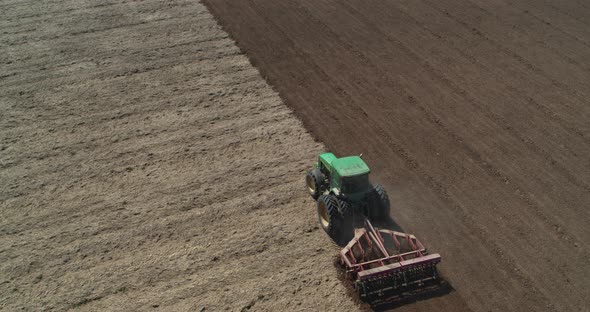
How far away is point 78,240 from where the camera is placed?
12391mm

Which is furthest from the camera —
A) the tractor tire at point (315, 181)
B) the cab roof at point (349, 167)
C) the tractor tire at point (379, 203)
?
the tractor tire at point (315, 181)

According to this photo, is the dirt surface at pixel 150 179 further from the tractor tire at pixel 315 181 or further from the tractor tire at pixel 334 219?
the tractor tire at pixel 334 219

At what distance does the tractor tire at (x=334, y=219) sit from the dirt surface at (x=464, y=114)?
150cm

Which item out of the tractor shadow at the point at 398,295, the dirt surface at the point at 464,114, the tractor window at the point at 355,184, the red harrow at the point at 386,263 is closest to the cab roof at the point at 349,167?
the tractor window at the point at 355,184

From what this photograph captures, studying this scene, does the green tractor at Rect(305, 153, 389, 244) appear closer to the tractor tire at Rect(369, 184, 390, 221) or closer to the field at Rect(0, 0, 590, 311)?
the tractor tire at Rect(369, 184, 390, 221)

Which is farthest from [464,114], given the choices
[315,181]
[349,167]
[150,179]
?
[150,179]

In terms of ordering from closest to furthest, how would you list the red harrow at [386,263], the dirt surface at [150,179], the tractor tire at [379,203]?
the red harrow at [386,263] < the dirt surface at [150,179] < the tractor tire at [379,203]

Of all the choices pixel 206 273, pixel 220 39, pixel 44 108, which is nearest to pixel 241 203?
pixel 206 273

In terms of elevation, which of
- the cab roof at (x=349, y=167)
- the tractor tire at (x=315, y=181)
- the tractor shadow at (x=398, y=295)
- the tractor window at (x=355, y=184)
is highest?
the cab roof at (x=349, y=167)

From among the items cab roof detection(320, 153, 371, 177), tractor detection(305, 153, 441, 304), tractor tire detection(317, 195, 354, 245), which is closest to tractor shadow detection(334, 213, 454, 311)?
tractor detection(305, 153, 441, 304)

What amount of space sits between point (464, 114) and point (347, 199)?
6.47m

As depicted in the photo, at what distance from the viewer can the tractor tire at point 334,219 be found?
11.8m

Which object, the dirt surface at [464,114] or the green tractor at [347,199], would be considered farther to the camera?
the dirt surface at [464,114]

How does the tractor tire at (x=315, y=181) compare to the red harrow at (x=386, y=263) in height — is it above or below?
above
